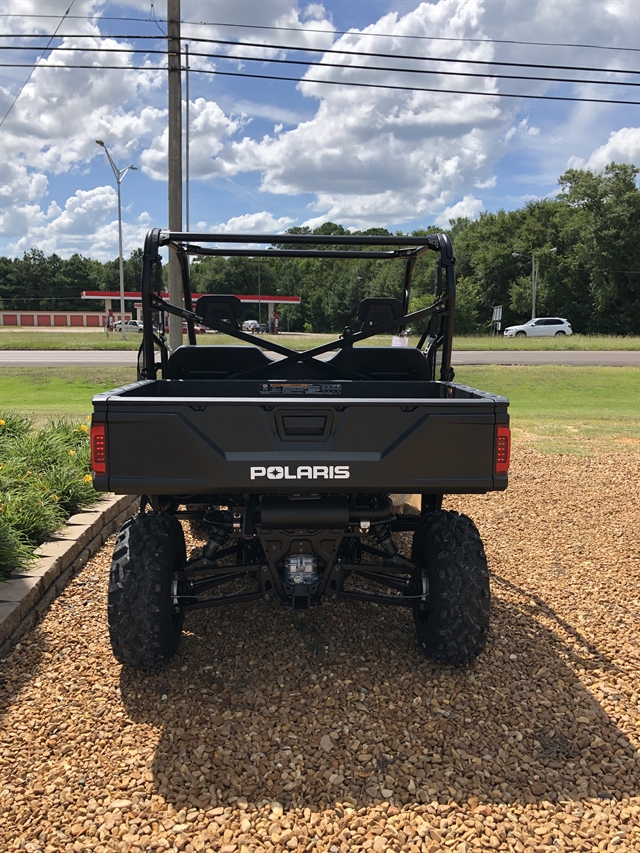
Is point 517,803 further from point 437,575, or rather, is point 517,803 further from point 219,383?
point 219,383

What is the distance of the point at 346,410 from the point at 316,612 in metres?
1.58

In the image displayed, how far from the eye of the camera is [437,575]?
326cm

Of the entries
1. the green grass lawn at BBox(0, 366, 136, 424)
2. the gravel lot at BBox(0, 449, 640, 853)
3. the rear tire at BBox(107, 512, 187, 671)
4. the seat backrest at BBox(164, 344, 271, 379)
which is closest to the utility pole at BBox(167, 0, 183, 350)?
the green grass lawn at BBox(0, 366, 136, 424)

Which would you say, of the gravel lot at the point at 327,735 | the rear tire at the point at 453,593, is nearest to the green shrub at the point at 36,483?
the gravel lot at the point at 327,735

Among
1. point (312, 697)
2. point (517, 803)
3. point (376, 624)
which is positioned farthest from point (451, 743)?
point (376, 624)

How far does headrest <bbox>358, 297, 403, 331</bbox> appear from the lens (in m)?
4.66

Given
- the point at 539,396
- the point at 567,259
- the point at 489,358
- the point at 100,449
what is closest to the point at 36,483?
the point at 100,449

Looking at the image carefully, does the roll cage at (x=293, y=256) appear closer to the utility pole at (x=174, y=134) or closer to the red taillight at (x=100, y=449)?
the red taillight at (x=100, y=449)

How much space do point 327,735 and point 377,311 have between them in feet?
8.87

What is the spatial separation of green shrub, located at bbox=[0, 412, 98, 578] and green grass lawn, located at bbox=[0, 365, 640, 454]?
2952mm

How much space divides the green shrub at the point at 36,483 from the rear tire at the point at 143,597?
1.22 metres

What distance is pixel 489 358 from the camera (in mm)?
22828

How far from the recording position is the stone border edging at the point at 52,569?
3648 mm

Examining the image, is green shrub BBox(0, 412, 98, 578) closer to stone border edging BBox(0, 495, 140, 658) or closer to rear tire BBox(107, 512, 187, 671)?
stone border edging BBox(0, 495, 140, 658)
